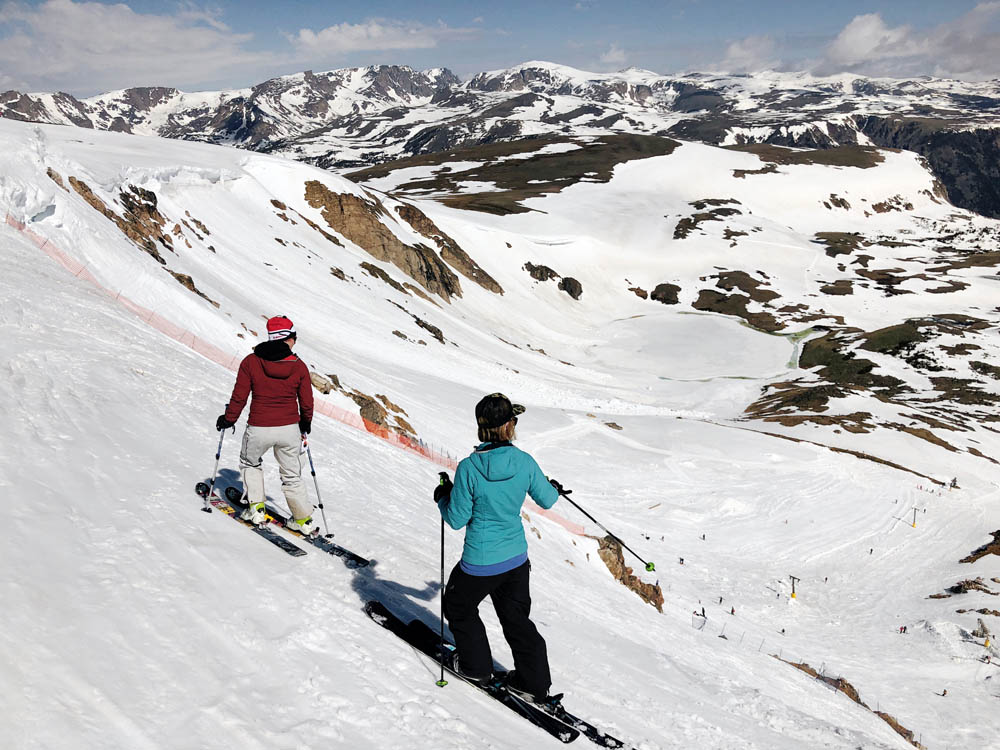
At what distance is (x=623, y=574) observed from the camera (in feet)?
70.0

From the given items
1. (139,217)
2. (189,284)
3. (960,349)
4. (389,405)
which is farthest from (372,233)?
(960,349)

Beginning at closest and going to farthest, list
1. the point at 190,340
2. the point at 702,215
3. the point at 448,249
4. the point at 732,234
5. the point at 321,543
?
the point at 321,543 < the point at 190,340 < the point at 448,249 < the point at 732,234 < the point at 702,215

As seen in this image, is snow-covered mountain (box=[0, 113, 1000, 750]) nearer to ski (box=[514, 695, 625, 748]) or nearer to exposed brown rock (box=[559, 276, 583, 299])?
ski (box=[514, 695, 625, 748])

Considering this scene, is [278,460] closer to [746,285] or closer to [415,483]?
[415,483]

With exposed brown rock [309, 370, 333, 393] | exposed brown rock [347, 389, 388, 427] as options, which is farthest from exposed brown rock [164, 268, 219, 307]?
exposed brown rock [347, 389, 388, 427]

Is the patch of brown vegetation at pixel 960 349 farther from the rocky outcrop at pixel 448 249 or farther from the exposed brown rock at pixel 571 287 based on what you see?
the rocky outcrop at pixel 448 249

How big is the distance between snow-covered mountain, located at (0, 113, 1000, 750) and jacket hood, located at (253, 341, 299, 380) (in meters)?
2.28

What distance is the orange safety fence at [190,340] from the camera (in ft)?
63.2

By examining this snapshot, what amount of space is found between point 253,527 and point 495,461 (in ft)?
15.8

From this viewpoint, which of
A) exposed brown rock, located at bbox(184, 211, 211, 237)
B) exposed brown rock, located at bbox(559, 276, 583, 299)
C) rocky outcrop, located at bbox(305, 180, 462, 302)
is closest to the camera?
exposed brown rock, located at bbox(184, 211, 211, 237)

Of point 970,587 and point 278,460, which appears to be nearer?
A: point 278,460

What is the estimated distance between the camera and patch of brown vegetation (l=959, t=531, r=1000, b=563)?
3360 cm

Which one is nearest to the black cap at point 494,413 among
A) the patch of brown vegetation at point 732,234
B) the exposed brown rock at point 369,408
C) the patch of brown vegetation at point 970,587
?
the exposed brown rock at point 369,408

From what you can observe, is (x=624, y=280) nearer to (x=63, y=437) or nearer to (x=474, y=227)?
(x=474, y=227)
